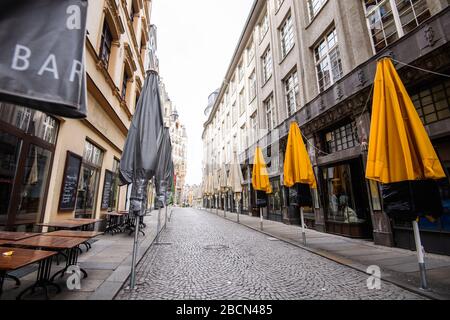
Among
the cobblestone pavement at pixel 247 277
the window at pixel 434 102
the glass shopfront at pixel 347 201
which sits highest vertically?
the window at pixel 434 102

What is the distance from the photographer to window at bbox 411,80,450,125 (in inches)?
241

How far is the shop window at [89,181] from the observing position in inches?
318

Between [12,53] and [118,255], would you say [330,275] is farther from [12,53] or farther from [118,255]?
[12,53]

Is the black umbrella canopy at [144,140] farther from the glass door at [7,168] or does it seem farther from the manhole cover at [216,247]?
the manhole cover at [216,247]

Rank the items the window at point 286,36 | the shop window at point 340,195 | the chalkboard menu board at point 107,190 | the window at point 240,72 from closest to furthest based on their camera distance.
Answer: the shop window at point 340,195
the chalkboard menu board at point 107,190
the window at point 286,36
the window at point 240,72

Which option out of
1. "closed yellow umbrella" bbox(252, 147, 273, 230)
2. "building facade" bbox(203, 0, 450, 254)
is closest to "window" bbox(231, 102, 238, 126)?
"building facade" bbox(203, 0, 450, 254)

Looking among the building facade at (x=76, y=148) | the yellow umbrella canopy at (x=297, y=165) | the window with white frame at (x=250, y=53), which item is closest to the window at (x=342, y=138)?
the yellow umbrella canopy at (x=297, y=165)

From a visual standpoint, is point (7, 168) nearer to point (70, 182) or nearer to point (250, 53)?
point (70, 182)

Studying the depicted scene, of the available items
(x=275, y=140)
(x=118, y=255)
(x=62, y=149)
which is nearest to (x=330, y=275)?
(x=118, y=255)

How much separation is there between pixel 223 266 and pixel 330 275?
226 cm

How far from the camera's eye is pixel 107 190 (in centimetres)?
1065

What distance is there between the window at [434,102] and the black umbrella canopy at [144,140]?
7566 mm

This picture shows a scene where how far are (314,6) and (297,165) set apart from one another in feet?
33.6

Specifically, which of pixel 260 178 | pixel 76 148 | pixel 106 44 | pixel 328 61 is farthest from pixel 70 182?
pixel 328 61
